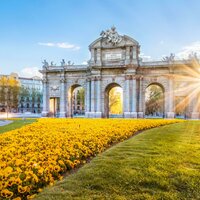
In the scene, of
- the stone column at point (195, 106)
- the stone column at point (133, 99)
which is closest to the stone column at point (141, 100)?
the stone column at point (133, 99)

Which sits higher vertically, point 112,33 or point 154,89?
point 112,33

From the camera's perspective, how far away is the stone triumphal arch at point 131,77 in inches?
1608

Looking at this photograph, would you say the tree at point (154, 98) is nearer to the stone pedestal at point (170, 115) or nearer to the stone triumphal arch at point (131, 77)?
the stone triumphal arch at point (131, 77)

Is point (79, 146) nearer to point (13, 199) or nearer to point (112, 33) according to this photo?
point (13, 199)

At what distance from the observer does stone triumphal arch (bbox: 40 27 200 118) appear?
40.8 metres

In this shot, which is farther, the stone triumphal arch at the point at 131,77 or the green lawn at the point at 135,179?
the stone triumphal arch at the point at 131,77

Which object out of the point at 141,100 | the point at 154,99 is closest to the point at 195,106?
the point at 141,100

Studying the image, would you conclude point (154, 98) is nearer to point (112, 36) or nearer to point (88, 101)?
point (88, 101)

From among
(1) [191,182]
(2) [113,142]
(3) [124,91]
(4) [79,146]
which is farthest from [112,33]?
(1) [191,182]

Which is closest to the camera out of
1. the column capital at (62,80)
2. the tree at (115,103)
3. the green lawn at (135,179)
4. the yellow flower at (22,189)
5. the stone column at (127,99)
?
the yellow flower at (22,189)

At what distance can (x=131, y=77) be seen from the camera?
138 ft

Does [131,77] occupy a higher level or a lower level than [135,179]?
higher

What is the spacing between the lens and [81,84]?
46500 mm

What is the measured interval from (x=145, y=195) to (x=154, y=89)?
7722cm
